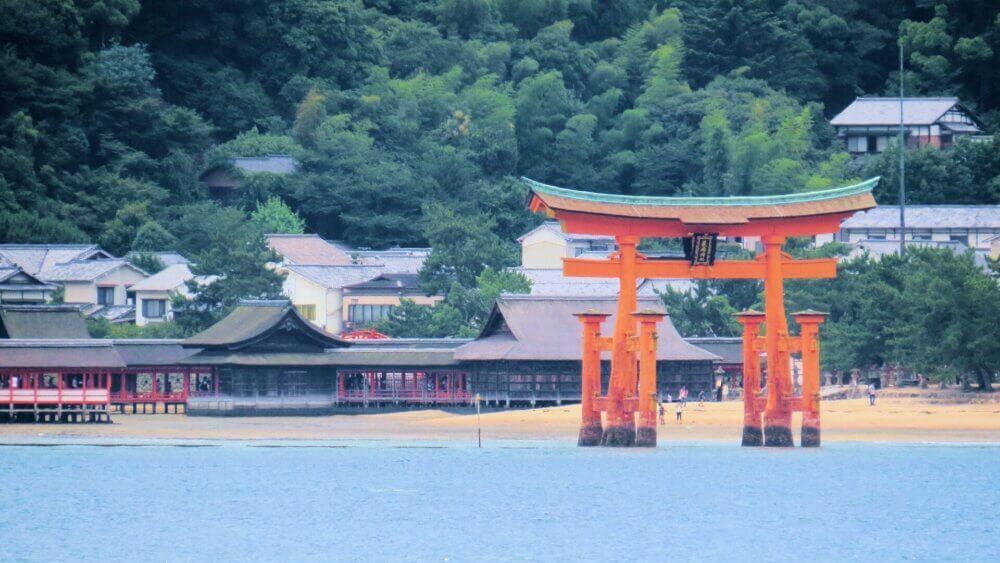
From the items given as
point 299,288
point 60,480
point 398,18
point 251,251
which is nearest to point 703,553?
point 60,480

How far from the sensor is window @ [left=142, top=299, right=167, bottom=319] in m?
89.9

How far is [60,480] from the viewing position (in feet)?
187

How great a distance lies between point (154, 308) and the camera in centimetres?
9025

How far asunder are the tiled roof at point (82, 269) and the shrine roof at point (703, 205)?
39.5 m

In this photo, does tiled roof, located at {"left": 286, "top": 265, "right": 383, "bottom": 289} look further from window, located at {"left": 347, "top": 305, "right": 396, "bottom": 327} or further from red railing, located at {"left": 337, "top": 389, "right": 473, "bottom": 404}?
red railing, located at {"left": 337, "top": 389, "right": 473, "bottom": 404}

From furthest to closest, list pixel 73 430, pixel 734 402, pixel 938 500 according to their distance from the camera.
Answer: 1. pixel 734 402
2. pixel 73 430
3. pixel 938 500

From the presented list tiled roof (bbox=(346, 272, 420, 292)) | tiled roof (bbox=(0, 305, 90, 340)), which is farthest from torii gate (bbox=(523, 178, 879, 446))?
tiled roof (bbox=(346, 272, 420, 292))

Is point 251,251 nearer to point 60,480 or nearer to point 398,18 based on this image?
point 60,480

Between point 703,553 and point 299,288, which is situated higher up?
point 299,288

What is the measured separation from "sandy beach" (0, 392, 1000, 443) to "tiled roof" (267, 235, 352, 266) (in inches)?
815

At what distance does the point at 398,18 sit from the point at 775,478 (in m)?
66.1

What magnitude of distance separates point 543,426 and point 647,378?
13.2 meters

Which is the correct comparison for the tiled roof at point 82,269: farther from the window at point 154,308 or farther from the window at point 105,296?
the window at point 154,308

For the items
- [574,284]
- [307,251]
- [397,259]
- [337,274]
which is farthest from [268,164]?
[574,284]
